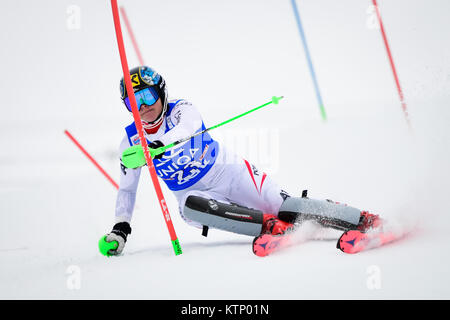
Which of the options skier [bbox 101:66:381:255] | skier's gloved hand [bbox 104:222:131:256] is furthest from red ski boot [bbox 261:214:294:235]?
skier's gloved hand [bbox 104:222:131:256]

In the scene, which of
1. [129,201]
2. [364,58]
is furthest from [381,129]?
[129,201]

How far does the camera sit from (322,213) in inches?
94.5

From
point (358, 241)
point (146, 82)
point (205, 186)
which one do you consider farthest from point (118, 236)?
point (358, 241)

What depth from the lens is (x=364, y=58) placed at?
6.62m

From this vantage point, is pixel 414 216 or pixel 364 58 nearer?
pixel 414 216

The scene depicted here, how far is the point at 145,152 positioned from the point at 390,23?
4.58 m

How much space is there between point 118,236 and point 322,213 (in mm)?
1191

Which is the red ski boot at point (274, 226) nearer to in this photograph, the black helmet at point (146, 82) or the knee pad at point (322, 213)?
the knee pad at point (322, 213)

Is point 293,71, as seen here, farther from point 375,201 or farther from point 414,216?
point 414,216

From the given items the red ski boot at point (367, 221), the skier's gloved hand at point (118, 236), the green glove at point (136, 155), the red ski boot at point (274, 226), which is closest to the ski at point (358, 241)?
the red ski boot at point (367, 221)

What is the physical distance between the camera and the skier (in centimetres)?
232

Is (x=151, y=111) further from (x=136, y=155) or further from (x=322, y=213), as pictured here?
(x=322, y=213)

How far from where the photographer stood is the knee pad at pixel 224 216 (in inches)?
90.3

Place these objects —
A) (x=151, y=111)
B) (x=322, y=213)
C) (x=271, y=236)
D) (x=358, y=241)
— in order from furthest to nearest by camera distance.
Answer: (x=151, y=111)
(x=322, y=213)
(x=271, y=236)
(x=358, y=241)
